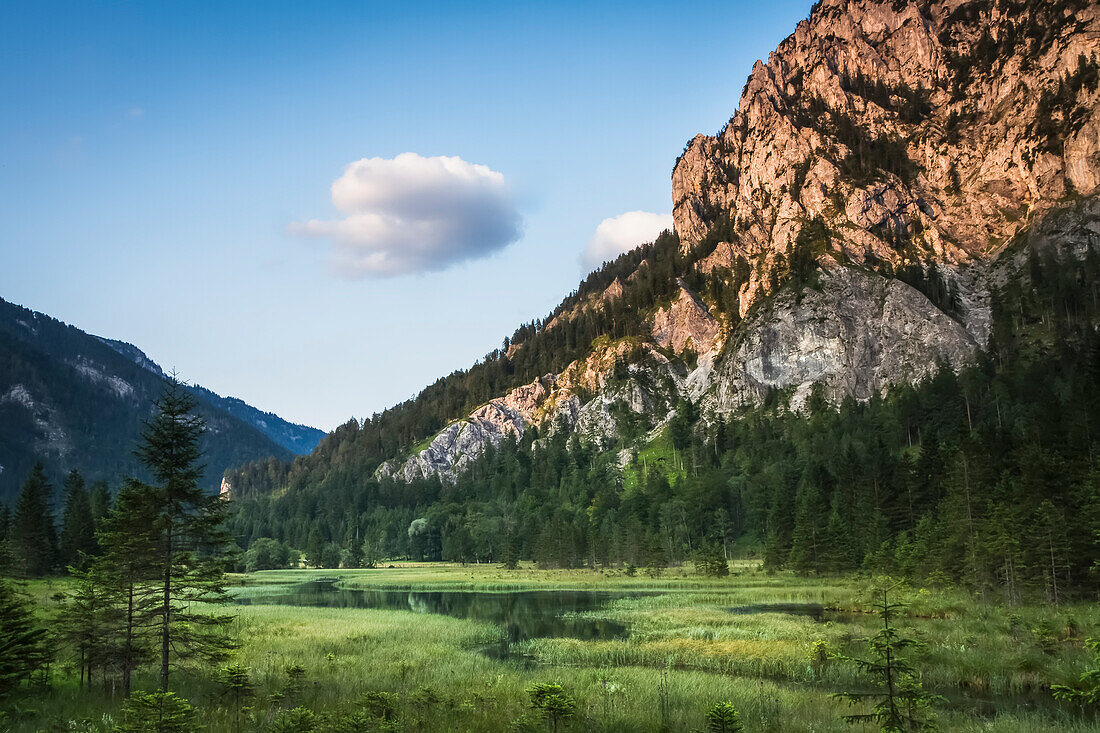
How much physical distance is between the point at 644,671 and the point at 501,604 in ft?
141

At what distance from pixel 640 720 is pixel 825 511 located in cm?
8706

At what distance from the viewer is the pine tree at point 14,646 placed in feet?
65.5

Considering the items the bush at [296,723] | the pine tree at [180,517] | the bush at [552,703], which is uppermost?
the pine tree at [180,517]

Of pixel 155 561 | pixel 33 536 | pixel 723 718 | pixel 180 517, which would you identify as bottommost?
pixel 33 536

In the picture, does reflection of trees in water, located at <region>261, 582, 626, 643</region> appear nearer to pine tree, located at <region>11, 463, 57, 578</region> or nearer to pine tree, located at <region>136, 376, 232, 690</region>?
pine tree, located at <region>136, 376, 232, 690</region>

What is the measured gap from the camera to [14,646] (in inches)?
796

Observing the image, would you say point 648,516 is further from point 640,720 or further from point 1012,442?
point 640,720

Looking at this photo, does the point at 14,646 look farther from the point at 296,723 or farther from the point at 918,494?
the point at 918,494

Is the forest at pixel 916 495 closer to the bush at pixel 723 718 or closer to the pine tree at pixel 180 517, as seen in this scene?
the bush at pixel 723 718

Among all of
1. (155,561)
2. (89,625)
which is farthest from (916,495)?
(89,625)

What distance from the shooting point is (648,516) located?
157375 mm

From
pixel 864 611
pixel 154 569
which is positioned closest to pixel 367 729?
pixel 154 569

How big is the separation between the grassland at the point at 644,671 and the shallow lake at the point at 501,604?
2986 mm

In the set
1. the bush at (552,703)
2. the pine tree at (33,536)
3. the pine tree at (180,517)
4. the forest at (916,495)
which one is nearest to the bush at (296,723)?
the bush at (552,703)
